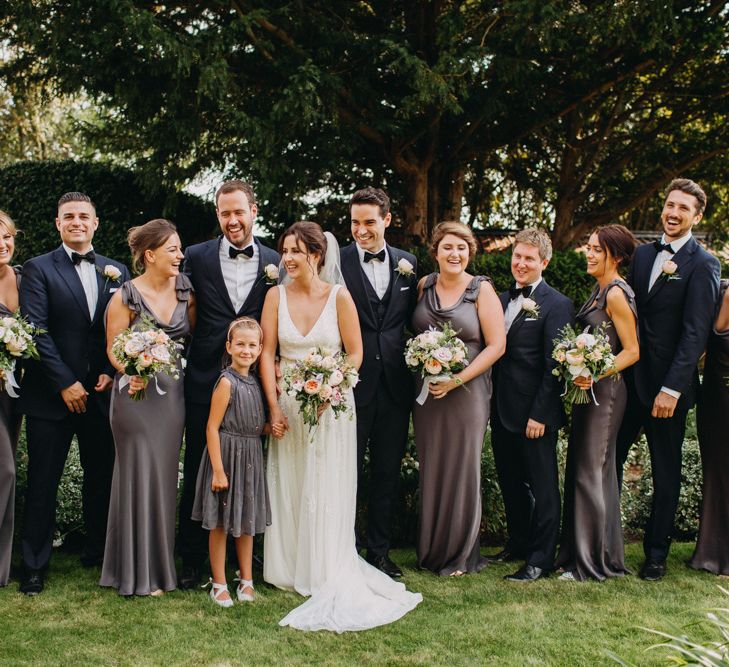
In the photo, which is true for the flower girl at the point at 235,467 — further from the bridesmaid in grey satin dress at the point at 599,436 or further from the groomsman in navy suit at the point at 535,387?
the bridesmaid in grey satin dress at the point at 599,436

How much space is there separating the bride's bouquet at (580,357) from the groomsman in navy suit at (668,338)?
45 cm

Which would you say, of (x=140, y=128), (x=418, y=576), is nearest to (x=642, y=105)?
(x=140, y=128)

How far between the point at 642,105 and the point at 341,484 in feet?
35.4

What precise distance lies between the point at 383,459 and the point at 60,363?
7.34ft

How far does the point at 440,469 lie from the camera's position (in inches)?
212

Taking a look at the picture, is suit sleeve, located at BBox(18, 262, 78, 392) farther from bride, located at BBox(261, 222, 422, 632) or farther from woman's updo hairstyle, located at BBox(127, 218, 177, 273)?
bride, located at BBox(261, 222, 422, 632)

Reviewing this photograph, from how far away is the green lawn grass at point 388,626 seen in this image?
160 inches

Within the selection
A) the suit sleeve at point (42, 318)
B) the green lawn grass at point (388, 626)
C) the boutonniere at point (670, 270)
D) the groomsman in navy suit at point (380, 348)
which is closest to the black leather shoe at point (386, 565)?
the groomsman in navy suit at point (380, 348)

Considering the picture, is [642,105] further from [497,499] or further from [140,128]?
[497,499]

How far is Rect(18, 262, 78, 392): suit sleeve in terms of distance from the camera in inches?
192

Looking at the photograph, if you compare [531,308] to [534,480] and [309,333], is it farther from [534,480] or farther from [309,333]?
[309,333]

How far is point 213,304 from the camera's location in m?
5.10

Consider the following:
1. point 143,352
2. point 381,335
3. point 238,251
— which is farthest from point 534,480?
point 143,352

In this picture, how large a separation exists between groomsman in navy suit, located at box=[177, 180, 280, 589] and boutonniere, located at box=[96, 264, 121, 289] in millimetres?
451
